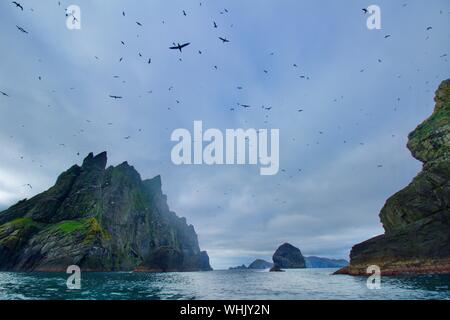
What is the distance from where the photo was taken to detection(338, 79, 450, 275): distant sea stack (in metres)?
76.8

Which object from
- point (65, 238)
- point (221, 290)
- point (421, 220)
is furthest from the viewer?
point (65, 238)

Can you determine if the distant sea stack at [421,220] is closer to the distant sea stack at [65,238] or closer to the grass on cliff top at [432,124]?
the grass on cliff top at [432,124]

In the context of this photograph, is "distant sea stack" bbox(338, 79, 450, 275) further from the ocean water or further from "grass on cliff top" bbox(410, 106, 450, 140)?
the ocean water

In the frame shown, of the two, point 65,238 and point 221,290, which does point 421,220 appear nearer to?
point 221,290

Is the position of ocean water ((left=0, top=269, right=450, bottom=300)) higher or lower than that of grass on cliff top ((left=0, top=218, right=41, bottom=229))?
lower

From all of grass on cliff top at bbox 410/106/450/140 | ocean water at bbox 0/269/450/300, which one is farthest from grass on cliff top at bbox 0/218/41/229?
grass on cliff top at bbox 410/106/450/140

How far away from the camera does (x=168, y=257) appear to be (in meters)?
167

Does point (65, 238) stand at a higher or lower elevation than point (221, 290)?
Result: higher

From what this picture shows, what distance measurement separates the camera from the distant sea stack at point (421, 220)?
3022 inches

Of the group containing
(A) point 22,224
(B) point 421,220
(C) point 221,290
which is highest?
(B) point 421,220

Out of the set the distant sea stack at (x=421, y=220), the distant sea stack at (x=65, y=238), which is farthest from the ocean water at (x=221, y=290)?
the distant sea stack at (x=65, y=238)

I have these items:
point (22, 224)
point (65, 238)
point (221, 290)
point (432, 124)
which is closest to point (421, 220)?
point (432, 124)

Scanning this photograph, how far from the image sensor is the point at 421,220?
3255 inches
